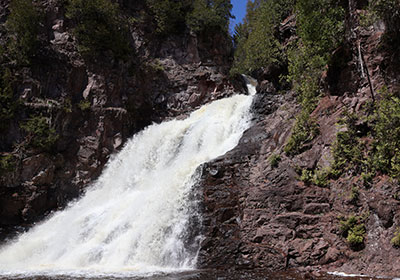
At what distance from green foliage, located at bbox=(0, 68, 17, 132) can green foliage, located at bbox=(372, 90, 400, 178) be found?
18.4m

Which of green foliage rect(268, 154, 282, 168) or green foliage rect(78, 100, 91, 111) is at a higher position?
green foliage rect(78, 100, 91, 111)

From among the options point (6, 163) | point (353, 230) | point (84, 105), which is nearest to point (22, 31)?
point (84, 105)

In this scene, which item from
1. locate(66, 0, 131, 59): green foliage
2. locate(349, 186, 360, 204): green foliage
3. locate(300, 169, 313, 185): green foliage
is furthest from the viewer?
locate(66, 0, 131, 59): green foliage

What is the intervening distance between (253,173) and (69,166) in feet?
39.1

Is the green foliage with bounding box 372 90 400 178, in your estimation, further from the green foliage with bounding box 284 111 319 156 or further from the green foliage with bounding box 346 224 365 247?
the green foliage with bounding box 284 111 319 156

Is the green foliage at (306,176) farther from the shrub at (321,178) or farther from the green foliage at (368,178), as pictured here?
the green foliage at (368,178)

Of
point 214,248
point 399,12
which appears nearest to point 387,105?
point 399,12

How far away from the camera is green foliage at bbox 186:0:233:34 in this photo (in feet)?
90.4

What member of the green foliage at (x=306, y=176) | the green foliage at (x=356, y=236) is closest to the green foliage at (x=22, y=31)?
the green foliage at (x=306, y=176)

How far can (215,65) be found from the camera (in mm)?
27594

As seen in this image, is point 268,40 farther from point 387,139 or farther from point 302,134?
point 387,139

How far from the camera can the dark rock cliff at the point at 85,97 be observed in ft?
56.2

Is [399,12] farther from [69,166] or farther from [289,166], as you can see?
[69,166]

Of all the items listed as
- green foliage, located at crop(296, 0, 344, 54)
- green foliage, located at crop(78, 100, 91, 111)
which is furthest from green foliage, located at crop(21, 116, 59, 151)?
green foliage, located at crop(296, 0, 344, 54)
